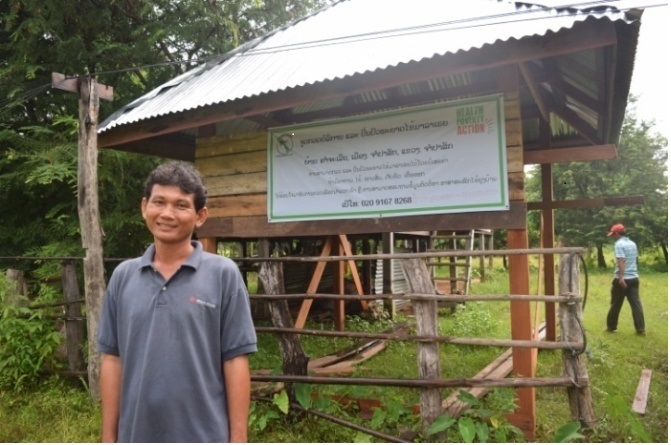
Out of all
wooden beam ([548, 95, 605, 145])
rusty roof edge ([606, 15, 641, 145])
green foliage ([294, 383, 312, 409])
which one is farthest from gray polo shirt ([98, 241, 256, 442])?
wooden beam ([548, 95, 605, 145])

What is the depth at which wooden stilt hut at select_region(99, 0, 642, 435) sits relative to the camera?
3.90 metres

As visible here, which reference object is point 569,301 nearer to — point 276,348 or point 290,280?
point 276,348

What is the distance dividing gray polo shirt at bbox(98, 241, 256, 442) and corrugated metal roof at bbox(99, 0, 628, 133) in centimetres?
271

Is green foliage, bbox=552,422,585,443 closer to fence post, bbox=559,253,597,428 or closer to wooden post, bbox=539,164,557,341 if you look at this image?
fence post, bbox=559,253,597,428

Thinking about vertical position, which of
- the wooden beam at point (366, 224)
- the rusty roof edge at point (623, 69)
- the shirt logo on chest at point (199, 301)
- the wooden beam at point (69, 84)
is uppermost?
the wooden beam at point (69, 84)

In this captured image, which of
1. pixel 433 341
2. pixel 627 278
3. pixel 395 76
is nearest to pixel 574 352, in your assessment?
pixel 433 341

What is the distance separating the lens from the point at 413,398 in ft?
17.0

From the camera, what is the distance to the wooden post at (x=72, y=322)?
6016 mm

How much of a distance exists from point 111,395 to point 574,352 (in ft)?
10.9

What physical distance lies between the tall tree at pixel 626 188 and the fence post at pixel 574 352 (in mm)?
22709

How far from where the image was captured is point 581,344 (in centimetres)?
379

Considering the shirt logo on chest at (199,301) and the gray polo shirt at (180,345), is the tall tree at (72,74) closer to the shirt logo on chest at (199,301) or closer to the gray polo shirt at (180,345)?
the gray polo shirt at (180,345)

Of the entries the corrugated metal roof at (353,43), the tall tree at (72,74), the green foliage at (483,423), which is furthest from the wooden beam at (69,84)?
the green foliage at (483,423)

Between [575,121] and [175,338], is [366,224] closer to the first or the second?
[175,338]
